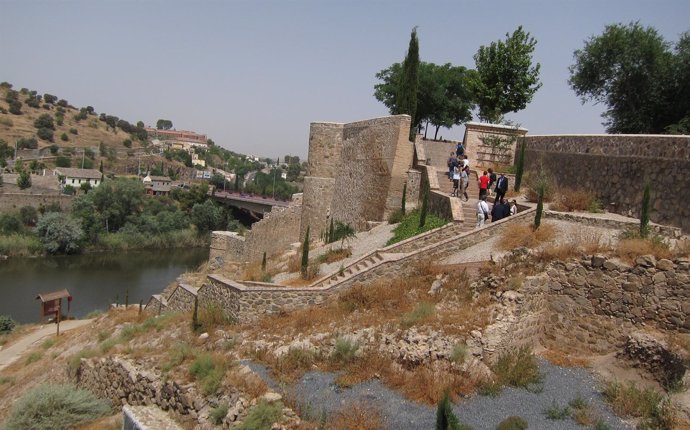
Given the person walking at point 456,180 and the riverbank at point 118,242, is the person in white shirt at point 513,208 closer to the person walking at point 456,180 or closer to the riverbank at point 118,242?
the person walking at point 456,180

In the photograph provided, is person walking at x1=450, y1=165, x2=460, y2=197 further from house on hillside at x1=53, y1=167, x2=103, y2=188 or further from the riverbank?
house on hillside at x1=53, y1=167, x2=103, y2=188

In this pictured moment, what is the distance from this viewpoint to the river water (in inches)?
1260

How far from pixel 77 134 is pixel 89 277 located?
79477 mm

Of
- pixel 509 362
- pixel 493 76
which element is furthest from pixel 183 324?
pixel 493 76

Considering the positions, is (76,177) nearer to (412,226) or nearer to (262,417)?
(412,226)

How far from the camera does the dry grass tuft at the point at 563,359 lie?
8.71 meters

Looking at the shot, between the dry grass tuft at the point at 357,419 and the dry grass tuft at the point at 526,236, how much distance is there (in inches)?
195

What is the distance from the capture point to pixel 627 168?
465 inches

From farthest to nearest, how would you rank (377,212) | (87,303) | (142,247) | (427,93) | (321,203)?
(142,247)
(87,303)
(427,93)
(321,203)
(377,212)

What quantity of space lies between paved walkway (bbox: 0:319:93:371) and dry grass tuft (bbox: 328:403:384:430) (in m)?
14.9

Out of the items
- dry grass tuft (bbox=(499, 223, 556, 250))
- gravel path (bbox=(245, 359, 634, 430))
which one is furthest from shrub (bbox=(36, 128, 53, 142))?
gravel path (bbox=(245, 359, 634, 430))

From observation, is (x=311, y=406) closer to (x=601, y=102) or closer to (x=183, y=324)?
(x=183, y=324)

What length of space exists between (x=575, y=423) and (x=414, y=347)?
248cm

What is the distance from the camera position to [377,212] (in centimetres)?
1792
